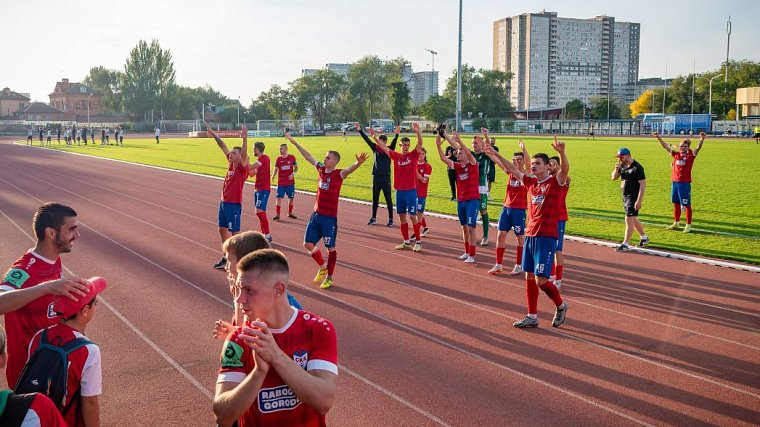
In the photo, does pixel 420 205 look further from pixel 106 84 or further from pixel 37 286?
pixel 106 84

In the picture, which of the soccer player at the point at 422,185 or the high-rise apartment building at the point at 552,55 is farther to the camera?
the high-rise apartment building at the point at 552,55

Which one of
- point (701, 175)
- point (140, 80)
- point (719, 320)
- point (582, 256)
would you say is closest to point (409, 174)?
point (582, 256)

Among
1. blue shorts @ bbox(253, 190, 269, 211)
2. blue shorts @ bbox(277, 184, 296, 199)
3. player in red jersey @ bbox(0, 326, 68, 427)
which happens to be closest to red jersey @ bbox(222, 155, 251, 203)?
blue shorts @ bbox(253, 190, 269, 211)

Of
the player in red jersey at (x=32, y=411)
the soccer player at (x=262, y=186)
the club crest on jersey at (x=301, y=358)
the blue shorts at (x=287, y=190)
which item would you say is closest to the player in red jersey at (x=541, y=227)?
the club crest on jersey at (x=301, y=358)

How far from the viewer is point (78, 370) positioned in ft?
11.6

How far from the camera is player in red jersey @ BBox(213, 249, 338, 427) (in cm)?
292

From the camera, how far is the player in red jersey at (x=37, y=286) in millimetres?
3784

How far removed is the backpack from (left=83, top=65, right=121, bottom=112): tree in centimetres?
13341

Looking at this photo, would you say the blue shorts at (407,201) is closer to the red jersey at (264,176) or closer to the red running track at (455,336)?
the red running track at (455,336)

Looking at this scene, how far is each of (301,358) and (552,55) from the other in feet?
634

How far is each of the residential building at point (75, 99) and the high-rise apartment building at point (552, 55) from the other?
109 meters

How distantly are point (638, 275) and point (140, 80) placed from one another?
114173mm

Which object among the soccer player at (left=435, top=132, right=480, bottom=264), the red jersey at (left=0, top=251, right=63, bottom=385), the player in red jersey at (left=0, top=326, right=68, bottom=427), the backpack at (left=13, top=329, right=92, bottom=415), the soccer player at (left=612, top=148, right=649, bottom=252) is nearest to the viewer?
the player in red jersey at (left=0, top=326, right=68, bottom=427)

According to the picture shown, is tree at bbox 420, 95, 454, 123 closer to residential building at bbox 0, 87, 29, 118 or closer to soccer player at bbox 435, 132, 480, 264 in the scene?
residential building at bbox 0, 87, 29, 118
